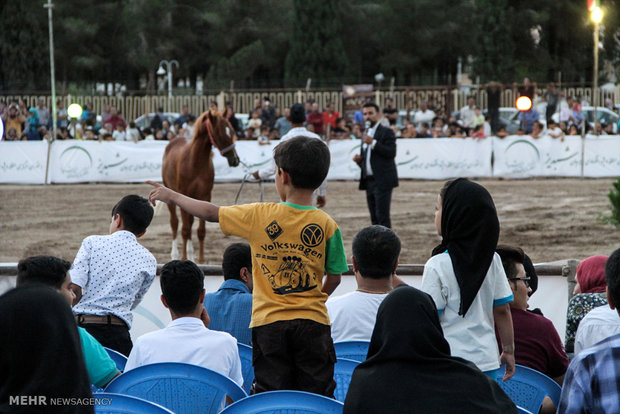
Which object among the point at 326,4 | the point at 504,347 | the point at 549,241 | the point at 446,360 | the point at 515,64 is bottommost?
the point at 549,241

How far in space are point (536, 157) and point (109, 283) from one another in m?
19.7

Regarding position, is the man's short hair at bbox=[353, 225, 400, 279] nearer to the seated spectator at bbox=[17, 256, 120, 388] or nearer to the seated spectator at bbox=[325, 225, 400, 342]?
the seated spectator at bbox=[325, 225, 400, 342]

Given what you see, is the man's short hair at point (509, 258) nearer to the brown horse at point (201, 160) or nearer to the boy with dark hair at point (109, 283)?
the boy with dark hair at point (109, 283)

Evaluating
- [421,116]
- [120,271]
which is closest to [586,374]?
[120,271]

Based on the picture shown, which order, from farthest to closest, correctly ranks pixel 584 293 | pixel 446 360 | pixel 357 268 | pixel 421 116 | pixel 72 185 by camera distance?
pixel 421 116 < pixel 72 185 < pixel 584 293 < pixel 357 268 < pixel 446 360

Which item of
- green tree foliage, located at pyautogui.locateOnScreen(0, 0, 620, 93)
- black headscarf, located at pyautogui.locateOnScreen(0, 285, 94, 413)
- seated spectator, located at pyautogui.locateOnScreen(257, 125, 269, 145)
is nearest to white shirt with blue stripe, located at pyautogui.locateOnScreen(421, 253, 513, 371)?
black headscarf, located at pyautogui.locateOnScreen(0, 285, 94, 413)

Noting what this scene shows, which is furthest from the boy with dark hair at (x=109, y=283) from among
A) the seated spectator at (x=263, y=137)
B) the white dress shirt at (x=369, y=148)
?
the seated spectator at (x=263, y=137)

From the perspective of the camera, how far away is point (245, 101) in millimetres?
38906

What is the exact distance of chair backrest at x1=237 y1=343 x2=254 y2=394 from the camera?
14.5 feet

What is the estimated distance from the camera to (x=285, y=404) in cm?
306

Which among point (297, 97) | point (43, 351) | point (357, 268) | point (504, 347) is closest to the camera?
point (43, 351)

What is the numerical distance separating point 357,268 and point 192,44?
47.0 m

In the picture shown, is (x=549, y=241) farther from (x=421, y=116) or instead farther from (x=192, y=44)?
(x=192, y=44)

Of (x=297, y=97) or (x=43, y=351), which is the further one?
(x=297, y=97)
